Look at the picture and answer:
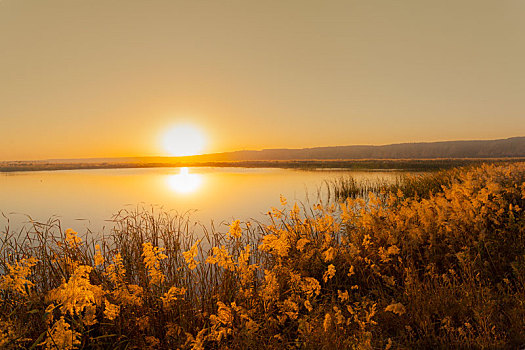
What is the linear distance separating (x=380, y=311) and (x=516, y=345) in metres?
1.50

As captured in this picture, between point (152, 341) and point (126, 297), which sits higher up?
point (126, 297)

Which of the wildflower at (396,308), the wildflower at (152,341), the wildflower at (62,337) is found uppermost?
the wildflower at (62,337)

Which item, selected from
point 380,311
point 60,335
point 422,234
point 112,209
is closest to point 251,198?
point 112,209

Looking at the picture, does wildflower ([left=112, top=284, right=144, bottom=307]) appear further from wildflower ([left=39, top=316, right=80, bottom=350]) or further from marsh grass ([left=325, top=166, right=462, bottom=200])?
marsh grass ([left=325, top=166, right=462, bottom=200])

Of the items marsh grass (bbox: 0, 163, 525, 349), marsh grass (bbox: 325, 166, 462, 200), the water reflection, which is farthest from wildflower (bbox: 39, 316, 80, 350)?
the water reflection

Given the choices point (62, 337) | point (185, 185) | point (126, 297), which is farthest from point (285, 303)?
point (185, 185)

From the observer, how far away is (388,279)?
208 inches

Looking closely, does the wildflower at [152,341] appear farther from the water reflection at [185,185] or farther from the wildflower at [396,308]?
the water reflection at [185,185]

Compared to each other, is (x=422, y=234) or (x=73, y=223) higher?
(x=422, y=234)

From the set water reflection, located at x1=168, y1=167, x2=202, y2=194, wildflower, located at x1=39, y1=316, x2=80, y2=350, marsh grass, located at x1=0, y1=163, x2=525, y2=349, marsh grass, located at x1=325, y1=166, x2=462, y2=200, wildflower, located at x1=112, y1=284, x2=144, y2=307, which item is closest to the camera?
wildflower, located at x1=39, y1=316, x2=80, y2=350

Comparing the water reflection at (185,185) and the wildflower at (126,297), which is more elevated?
the wildflower at (126,297)

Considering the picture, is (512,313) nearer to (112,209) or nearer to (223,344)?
(223,344)

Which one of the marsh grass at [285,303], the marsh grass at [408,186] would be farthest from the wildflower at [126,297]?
the marsh grass at [408,186]

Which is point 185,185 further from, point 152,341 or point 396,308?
point 396,308
